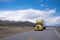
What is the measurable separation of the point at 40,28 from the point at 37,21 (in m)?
2.78

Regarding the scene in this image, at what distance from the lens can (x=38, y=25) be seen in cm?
5803

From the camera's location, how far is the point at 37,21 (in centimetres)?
5891

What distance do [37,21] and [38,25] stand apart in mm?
1682

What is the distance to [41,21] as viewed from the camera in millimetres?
58438

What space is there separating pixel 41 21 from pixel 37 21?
147 centimetres

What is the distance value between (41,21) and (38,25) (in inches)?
71.7

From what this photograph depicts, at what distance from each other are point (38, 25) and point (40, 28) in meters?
1.28

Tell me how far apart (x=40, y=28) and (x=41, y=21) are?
8.25 ft

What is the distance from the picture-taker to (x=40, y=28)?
58.1 m
